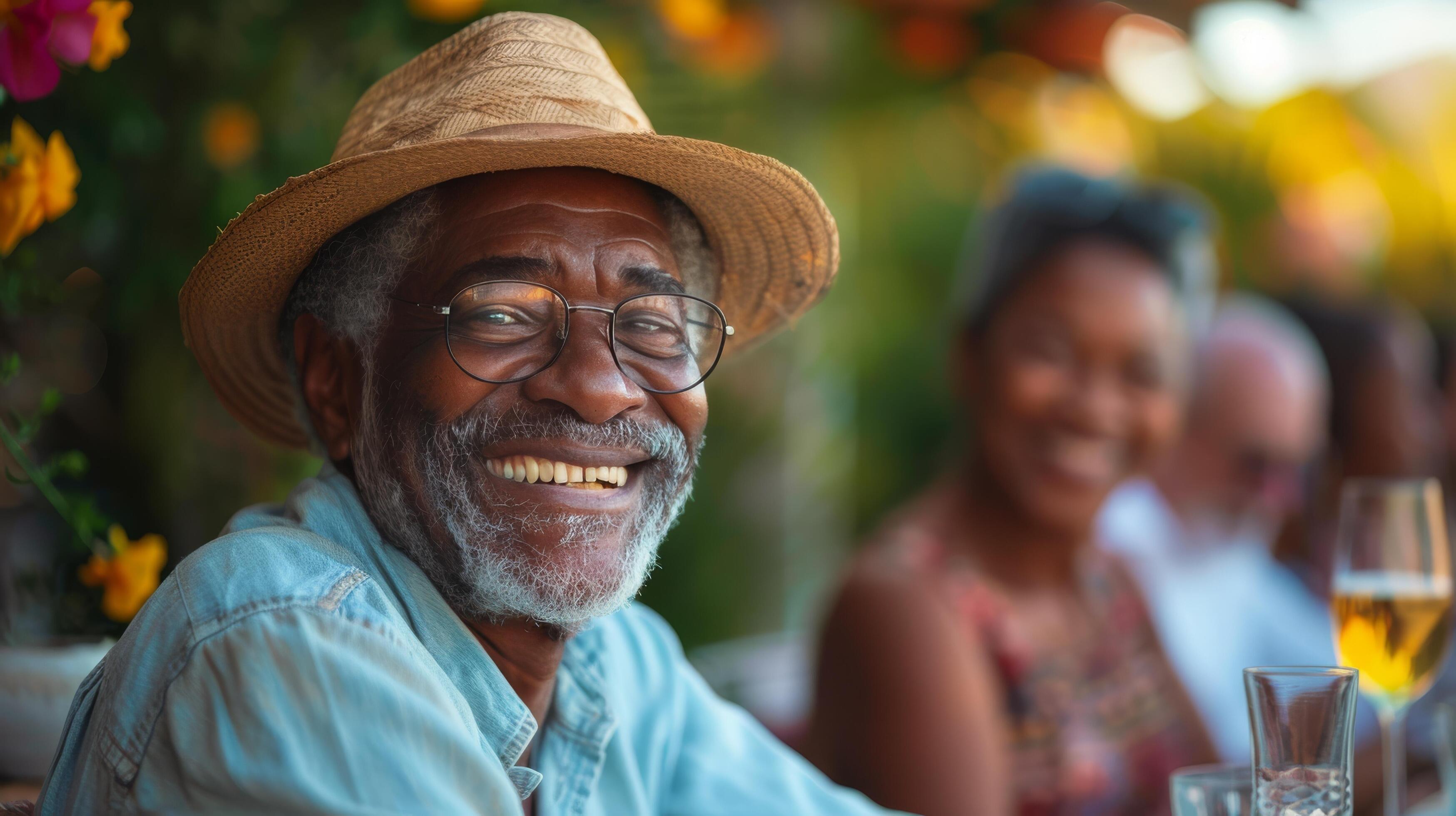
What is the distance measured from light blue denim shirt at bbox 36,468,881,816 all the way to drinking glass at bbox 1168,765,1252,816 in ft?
2.44

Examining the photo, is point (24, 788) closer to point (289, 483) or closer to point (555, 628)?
point (555, 628)

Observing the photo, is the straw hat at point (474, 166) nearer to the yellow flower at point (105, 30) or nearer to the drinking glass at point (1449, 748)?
the yellow flower at point (105, 30)

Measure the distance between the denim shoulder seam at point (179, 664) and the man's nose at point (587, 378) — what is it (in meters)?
0.42

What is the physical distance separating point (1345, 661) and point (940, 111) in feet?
14.2

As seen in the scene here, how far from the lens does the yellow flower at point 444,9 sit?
7.93 feet

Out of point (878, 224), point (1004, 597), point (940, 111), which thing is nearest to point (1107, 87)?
point (940, 111)

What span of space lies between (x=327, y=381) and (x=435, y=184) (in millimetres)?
337

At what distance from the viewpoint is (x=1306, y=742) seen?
1.17 meters

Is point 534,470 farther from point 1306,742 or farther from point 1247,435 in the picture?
point 1247,435

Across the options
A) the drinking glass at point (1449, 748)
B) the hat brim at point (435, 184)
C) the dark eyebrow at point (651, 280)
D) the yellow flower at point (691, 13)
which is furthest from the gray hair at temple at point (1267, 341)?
the dark eyebrow at point (651, 280)

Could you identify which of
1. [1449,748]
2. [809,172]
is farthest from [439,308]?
[809,172]

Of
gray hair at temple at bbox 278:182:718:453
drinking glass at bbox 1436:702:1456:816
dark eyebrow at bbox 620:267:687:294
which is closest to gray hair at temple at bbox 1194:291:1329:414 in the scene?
drinking glass at bbox 1436:702:1456:816

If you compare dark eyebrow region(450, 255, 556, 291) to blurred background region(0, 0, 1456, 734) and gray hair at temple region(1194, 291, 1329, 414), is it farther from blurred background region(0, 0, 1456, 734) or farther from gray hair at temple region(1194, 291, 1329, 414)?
gray hair at temple region(1194, 291, 1329, 414)

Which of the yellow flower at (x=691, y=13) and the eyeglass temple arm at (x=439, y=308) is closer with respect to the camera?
the eyeglass temple arm at (x=439, y=308)
